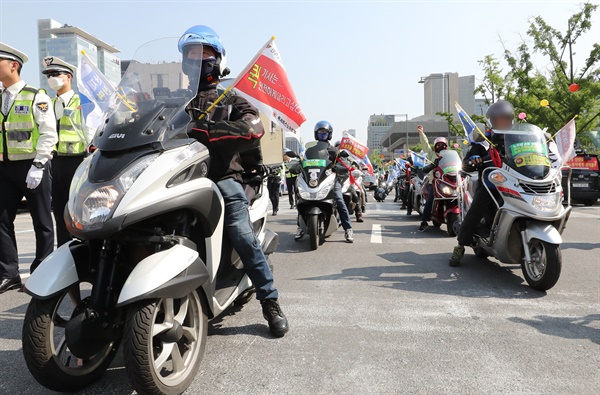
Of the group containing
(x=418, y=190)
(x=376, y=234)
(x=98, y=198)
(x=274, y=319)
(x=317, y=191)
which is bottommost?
(x=376, y=234)

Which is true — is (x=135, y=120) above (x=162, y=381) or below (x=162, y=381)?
above

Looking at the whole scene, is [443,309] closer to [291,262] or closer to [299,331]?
[299,331]

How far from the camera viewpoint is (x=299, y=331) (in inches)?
141

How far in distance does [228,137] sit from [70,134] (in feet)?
9.42

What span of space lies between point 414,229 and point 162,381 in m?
8.07

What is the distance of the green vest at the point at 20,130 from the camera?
15.4 feet

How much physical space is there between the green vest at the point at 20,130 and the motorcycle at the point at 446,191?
6.22 m

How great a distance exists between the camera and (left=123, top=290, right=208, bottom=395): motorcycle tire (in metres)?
2.31

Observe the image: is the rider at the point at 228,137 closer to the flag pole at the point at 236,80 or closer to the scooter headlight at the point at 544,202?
the flag pole at the point at 236,80

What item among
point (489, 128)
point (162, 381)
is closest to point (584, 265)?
point (489, 128)

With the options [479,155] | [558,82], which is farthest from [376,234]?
[558,82]

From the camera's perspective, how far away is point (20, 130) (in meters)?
4.72

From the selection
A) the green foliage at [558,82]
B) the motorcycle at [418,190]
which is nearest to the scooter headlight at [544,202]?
the motorcycle at [418,190]

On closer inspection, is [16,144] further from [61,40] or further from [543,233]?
[61,40]
